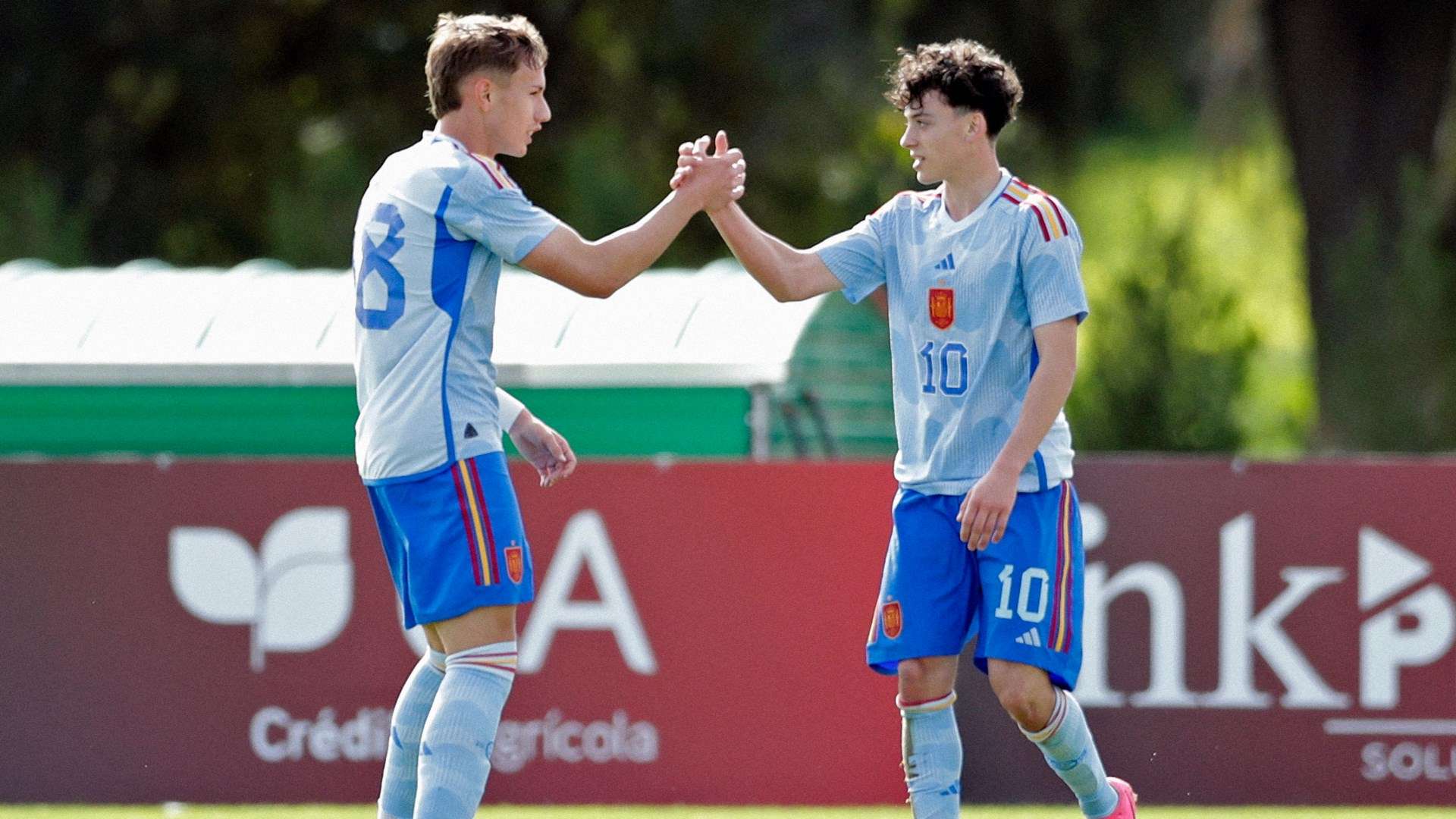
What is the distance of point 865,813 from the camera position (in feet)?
22.9

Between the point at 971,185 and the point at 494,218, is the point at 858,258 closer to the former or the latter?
the point at 971,185

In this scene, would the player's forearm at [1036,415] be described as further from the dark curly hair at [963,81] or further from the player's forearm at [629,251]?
the player's forearm at [629,251]

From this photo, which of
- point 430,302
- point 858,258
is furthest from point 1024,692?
point 430,302

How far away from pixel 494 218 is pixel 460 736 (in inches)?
44.2

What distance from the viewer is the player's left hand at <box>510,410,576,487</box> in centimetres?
498

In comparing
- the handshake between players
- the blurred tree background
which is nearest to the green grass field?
the handshake between players

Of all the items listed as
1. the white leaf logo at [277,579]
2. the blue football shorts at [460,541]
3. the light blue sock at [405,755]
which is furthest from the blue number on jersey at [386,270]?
the white leaf logo at [277,579]

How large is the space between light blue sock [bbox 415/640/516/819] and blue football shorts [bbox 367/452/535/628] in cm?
13

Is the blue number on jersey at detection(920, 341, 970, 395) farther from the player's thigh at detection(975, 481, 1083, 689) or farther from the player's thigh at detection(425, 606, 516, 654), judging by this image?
the player's thigh at detection(425, 606, 516, 654)

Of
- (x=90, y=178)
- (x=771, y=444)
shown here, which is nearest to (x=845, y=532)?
(x=771, y=444)

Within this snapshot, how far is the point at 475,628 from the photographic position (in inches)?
181

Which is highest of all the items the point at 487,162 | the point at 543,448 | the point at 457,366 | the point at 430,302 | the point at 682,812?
the point at 487,162

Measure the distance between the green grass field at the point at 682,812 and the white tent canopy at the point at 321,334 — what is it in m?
1.96

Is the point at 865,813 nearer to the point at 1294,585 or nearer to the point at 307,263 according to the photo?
the point at 1294,585
